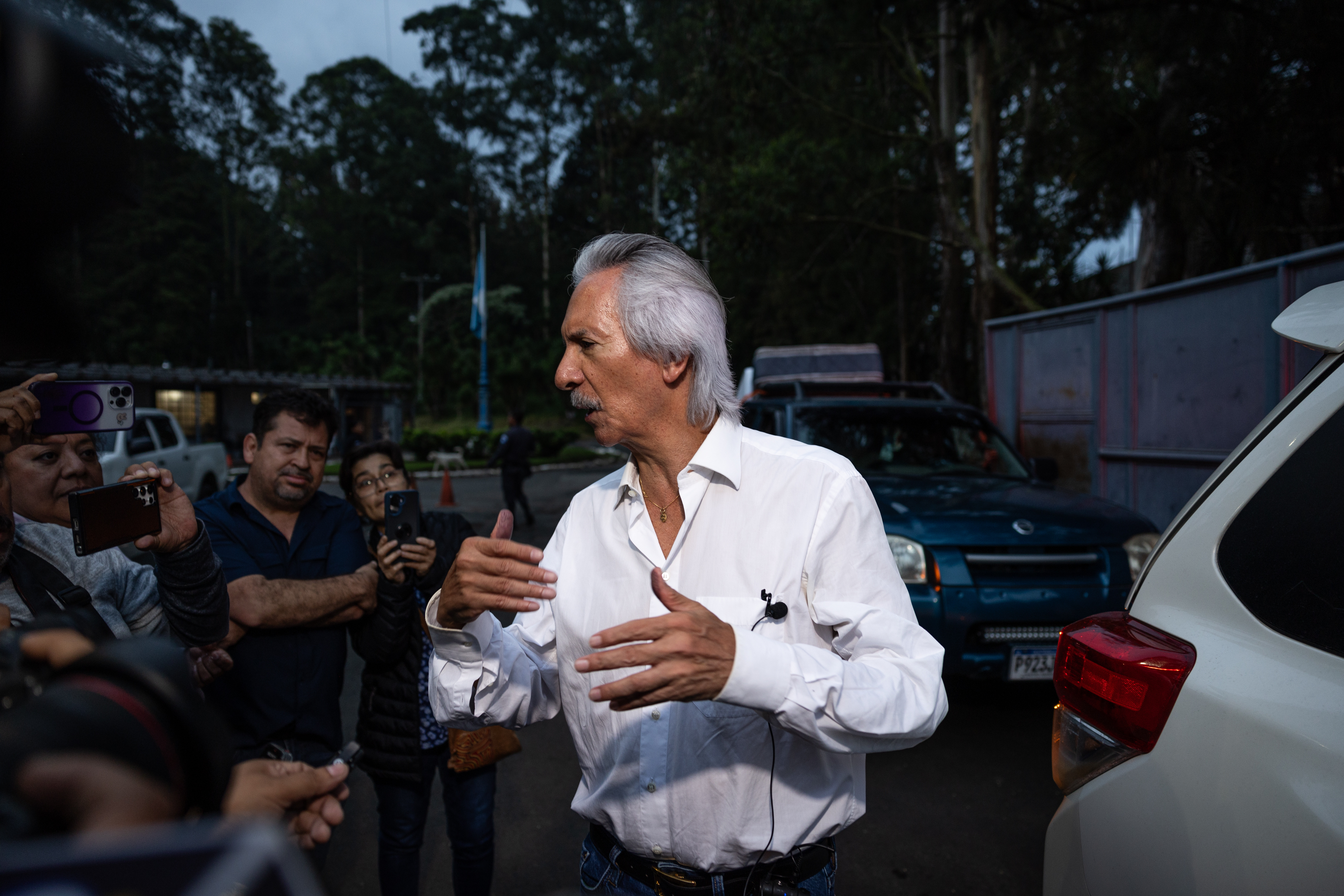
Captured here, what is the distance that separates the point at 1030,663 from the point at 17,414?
4127 mm

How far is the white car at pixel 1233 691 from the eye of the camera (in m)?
1.17

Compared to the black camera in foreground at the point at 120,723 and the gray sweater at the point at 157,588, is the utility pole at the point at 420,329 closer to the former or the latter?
the gray sweater at the point at 157,588

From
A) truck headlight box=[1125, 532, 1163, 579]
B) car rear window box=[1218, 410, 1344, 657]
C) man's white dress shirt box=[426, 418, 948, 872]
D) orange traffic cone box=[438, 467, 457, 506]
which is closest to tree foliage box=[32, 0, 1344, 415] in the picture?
man's white dress shirt box=[426, 418, 948, 872]

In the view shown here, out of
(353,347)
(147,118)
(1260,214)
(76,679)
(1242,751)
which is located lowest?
(1242,751)

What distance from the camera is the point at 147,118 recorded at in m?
1.03

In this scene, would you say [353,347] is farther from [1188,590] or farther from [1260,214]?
[1188,590]

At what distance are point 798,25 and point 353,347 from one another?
3820 cm

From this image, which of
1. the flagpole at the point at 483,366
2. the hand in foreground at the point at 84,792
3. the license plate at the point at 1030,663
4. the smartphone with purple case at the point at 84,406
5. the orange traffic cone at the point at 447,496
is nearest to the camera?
the hand in foreground at the point at 84,792

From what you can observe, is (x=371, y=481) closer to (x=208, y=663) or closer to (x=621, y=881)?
(x=208, y=663)

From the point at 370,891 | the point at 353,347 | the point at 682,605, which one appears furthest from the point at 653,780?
the point at 353,347

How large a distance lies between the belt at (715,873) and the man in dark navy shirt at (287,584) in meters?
1.04

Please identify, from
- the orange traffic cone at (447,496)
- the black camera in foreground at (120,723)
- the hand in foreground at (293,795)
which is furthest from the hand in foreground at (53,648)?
the orange traffic cone at (447,496)

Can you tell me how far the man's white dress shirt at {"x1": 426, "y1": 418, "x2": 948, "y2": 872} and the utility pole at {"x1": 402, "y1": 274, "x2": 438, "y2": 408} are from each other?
42510mm

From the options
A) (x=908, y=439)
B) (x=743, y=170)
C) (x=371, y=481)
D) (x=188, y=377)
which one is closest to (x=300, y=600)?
(x=371, y=481)
